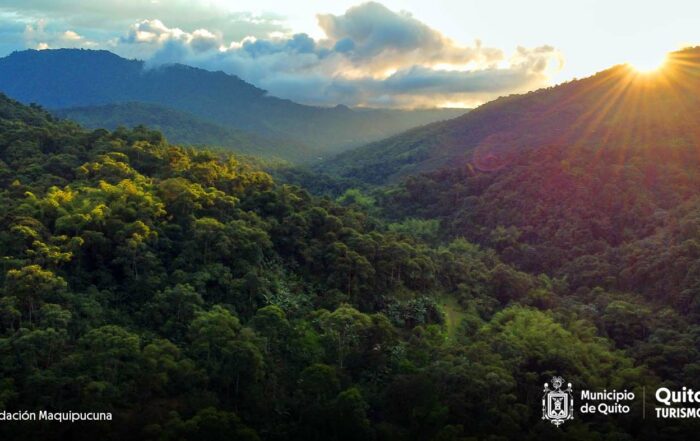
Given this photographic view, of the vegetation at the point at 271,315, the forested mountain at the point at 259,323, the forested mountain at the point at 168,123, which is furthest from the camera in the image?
the forested mountain at the point at 168,123

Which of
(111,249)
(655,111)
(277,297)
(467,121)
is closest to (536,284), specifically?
(277,297)

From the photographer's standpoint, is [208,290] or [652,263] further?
[652,263]

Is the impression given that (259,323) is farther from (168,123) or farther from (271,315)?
(168,123)

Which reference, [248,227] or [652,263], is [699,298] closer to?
[652,263]

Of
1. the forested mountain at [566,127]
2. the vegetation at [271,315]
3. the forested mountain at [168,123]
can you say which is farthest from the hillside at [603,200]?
the forested mountain at [168,123]

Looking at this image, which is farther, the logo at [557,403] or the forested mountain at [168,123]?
the forested mountain at [168,123]

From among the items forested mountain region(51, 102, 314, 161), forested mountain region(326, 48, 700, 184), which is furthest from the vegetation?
forested mountain region(51, 102, 314, 161)

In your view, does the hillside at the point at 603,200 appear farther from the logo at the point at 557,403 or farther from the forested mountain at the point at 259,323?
the logo at the point at 557,403
